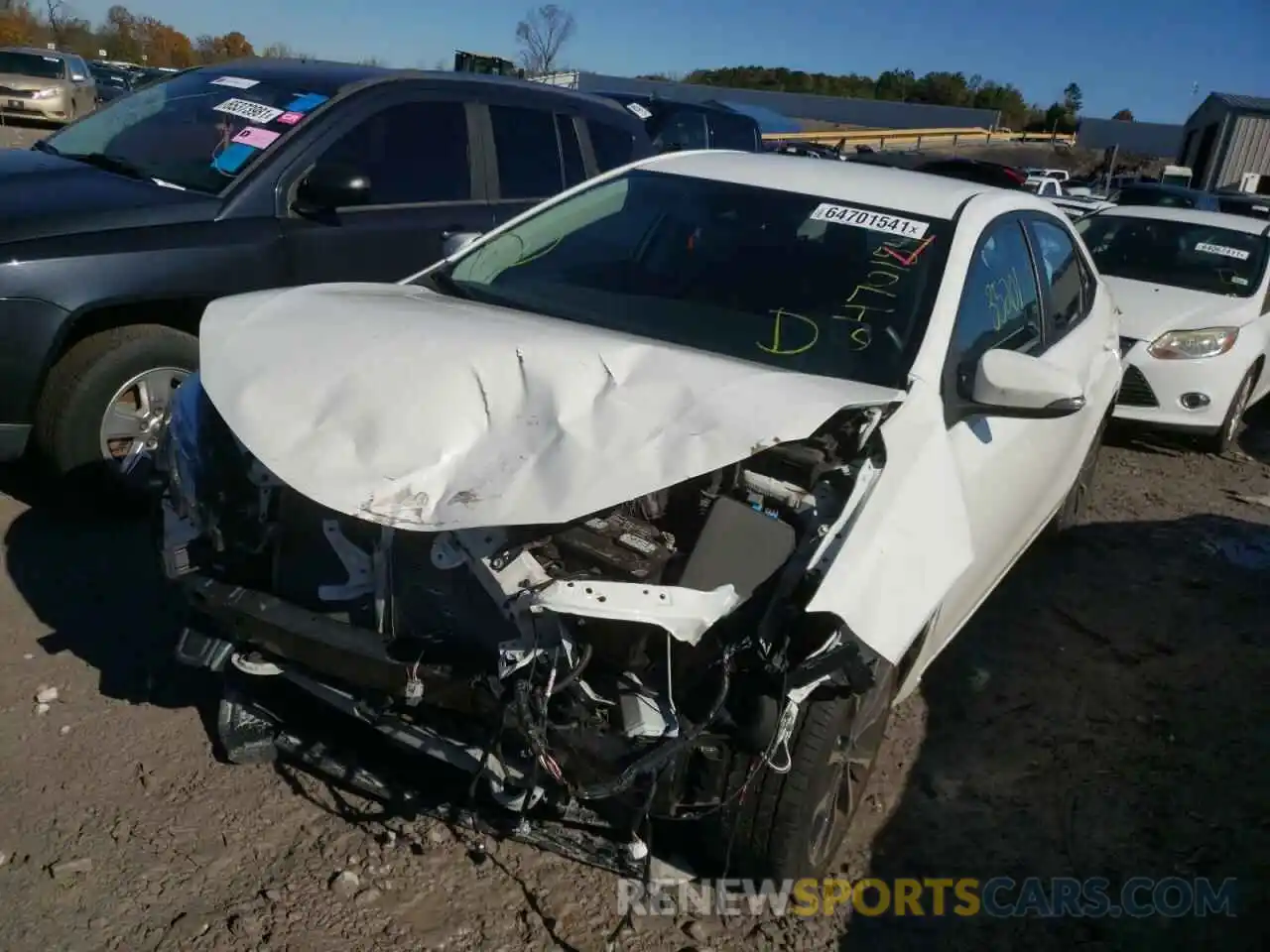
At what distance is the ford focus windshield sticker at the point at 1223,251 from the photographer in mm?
7429

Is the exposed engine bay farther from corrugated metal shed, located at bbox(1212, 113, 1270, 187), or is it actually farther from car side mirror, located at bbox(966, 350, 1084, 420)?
corrugated metal shed, located at bbox(1212, 113, 1270, 187)

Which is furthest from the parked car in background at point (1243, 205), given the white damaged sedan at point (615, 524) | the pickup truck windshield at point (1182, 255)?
the white damaged sedan at point (615, 524)

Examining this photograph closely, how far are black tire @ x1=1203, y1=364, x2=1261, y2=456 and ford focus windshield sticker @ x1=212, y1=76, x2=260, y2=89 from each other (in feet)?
19.5

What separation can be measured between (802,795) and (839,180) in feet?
6.91

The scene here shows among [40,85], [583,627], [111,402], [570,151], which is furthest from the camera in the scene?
[40,85]

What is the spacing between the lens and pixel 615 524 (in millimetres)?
2475

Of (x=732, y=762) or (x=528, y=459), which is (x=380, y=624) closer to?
(x=528, y=459)

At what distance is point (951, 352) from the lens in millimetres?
2939

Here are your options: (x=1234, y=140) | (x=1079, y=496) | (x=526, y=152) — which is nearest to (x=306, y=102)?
(x=526, y=152)

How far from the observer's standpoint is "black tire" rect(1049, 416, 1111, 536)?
190 inches

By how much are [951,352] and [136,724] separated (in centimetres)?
263

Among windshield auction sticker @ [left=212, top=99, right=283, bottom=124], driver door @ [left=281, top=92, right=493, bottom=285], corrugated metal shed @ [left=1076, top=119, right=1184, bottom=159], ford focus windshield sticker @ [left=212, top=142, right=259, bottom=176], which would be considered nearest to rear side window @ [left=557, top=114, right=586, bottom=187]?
driver door @ [left=281, top=92, right=493, bottom=285]

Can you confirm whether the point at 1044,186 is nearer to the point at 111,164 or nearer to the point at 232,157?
the point at 232,157

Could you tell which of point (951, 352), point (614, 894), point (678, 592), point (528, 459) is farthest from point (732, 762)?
point (951, 352)
